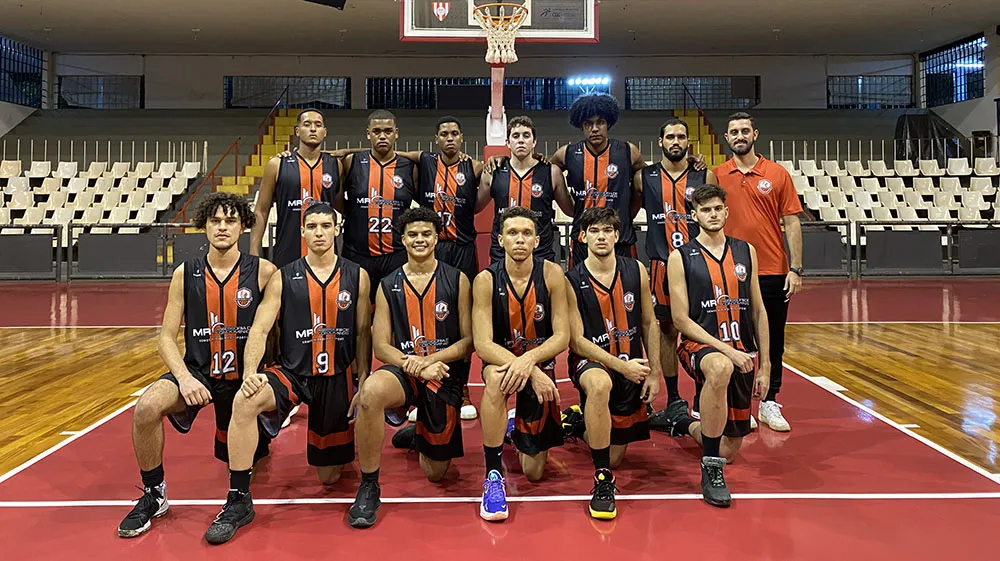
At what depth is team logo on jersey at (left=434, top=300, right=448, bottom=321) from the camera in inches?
127

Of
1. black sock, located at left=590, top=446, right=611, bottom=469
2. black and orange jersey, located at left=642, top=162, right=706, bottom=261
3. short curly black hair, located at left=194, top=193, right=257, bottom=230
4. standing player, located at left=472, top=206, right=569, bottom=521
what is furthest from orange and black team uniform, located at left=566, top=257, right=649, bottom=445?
short curly black hair, located at left=194, top=193, right=257, bottom=230

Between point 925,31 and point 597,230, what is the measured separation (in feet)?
57.3

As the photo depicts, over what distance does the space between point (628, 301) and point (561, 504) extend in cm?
98

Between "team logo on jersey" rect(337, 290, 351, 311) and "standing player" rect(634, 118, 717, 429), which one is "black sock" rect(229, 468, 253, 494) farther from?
"standing player" rect(634, 118, 717, 429)

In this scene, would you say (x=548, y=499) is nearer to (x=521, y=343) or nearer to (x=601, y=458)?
(x=601, y=458)

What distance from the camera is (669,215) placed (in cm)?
413

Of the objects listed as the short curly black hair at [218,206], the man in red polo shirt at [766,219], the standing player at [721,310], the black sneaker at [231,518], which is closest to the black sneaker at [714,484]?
the standing player at [721,310]

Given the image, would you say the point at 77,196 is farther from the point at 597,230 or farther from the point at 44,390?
the point at 597,230

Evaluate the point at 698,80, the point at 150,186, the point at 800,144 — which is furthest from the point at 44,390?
the point at 698,80

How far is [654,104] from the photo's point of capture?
20.6 meters

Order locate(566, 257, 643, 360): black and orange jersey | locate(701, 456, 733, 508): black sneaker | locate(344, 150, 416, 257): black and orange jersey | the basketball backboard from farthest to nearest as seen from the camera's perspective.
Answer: the basketball backboard
locate(344, 150, 416, 257): black and orange jersey
locate(566, 257, 643, 360): black and orange jersey
locate(701, 456, 733, 508): black sneaker

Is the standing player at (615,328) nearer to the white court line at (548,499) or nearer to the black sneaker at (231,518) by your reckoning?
the white court line at (548,499)

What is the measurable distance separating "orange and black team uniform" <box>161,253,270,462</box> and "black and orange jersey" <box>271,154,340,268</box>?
109 cm

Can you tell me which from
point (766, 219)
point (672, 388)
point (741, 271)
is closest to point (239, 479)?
point (741, 271)
